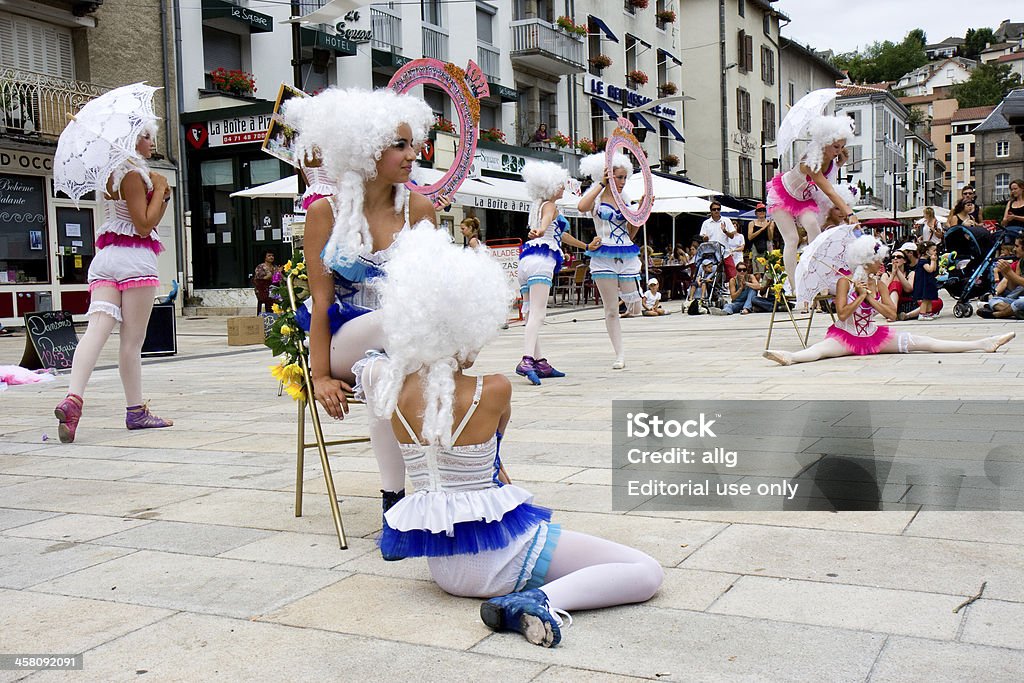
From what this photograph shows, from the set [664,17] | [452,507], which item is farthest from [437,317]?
[664,17]

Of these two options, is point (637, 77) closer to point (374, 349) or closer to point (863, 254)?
point (863, 254)

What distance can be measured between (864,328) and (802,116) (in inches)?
75.3

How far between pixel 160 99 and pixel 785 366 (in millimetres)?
16555

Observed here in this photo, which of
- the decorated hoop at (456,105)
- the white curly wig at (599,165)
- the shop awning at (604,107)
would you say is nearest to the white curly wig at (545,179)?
the white curly wig at (599,165)

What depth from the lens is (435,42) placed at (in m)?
26.3

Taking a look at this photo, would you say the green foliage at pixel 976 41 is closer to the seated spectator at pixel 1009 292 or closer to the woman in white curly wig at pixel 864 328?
the seated spectator at pixel 1009 292

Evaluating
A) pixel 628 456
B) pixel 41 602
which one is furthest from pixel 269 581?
pixel 628 456

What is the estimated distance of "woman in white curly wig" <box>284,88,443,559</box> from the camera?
3.54m

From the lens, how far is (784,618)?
2.66 m

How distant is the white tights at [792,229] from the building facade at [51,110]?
14.0 metres

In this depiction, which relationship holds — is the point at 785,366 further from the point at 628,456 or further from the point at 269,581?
the point at 269,581

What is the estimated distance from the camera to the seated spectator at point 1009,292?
476 inches

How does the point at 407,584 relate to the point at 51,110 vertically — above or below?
below

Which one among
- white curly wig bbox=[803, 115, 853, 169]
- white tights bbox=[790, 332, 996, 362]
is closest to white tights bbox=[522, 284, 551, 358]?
white tights bbox=[790, 332, 996, 362]
